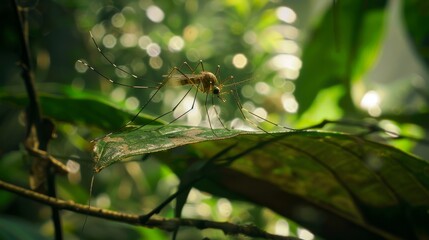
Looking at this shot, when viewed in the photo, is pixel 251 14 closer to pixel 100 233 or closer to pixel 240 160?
pixel 100 233

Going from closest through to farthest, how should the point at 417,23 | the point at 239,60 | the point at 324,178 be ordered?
the point at 324,178 → the point at 417,23 → the point at 239,60

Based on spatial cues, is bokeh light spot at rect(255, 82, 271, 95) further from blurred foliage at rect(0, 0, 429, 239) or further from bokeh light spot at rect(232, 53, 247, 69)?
bokeh light spot at rect(232, 53, 247, 69)

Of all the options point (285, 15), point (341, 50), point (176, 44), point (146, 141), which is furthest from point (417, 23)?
point (146, 141)

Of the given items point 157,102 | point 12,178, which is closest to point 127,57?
point 157,102

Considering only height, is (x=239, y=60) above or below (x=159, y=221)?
above

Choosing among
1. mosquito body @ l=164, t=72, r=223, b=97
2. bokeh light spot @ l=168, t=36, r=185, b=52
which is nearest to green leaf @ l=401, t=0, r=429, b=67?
mosquito body @ l=164, t=72, r=223, b=97

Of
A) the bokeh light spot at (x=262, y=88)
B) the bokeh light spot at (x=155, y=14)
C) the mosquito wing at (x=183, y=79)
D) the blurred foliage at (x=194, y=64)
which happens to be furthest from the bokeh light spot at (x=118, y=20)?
the mosquito wing at (x=183, y=79)

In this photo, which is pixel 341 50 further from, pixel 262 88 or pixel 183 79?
pixel 183 79
